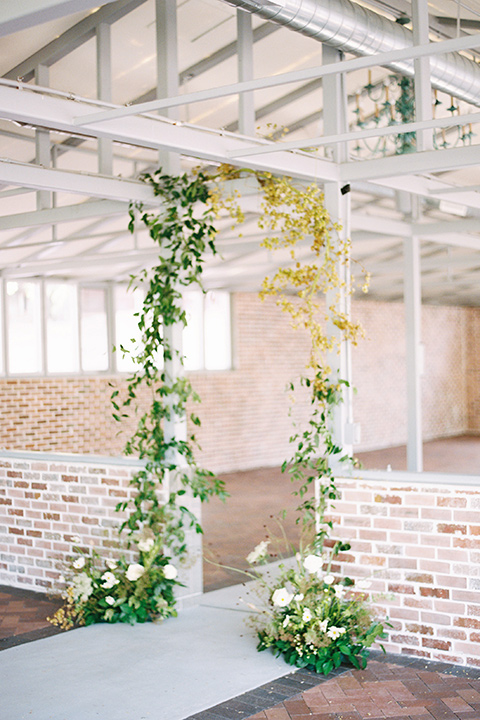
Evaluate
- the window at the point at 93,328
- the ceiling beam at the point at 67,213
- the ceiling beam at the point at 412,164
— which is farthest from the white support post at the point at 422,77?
the window at the point at 93,328

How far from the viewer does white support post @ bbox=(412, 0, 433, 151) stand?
15.0 feet

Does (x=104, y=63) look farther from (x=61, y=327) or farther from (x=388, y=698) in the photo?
(x=61, y=327)

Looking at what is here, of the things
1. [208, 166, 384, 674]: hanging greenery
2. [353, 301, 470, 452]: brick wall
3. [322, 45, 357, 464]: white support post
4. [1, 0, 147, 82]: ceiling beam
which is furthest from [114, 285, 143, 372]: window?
[322, 45, 357, 464]: white support post

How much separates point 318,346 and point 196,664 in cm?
192

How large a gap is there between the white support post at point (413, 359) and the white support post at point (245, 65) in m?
3.11

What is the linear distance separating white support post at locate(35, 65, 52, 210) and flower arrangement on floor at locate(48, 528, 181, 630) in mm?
2532

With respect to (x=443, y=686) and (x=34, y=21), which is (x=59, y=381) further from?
(x=34, y=21)

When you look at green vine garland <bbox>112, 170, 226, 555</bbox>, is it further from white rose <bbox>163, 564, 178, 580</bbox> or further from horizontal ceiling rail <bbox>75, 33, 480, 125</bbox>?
horizontal ceiling rail <bbox>75, 33, 480, 125</bbox>

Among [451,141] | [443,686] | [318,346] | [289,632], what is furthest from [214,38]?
[443,686]

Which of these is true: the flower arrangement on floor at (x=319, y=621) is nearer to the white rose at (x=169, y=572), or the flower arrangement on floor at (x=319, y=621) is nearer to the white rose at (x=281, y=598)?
the white rose at (x=281, y=598)

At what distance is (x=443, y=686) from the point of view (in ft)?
13.8

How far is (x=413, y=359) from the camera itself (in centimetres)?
737

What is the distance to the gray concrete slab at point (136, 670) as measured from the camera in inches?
159

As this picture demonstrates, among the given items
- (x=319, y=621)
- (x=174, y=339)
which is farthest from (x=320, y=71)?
(x=319, y=621)
